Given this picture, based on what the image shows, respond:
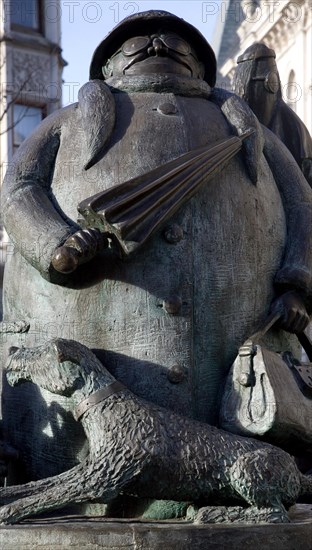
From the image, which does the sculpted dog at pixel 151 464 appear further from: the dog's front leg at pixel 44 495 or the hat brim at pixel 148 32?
the hat brim at pixel 148 32

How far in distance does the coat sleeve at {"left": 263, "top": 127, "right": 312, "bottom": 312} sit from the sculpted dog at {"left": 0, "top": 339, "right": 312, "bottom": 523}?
0.87m

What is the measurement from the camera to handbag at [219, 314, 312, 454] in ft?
15.7

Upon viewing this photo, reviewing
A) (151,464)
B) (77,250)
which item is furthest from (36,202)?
(151,464)

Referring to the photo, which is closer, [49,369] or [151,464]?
[151,464]

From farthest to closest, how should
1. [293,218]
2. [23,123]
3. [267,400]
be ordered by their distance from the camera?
[23,123]
[293,218]
[267,400]

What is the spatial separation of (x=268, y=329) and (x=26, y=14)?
2478cm

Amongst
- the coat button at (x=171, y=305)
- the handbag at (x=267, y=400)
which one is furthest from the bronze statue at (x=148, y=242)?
the handbag at (x=267, y=400)

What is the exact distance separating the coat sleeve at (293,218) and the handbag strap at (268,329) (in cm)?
14

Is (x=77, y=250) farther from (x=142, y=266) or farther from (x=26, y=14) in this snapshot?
(x=26, y=14)

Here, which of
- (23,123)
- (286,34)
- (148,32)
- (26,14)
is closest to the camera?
(148,32)

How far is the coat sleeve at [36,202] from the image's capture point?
4980 mm

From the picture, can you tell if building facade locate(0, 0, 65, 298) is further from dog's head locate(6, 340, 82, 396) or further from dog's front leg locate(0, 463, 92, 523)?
dog's front leg locate(0, 463, 92, 523)

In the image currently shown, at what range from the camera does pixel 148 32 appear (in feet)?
18.4

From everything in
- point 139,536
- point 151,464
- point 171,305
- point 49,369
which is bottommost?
point 139,536
